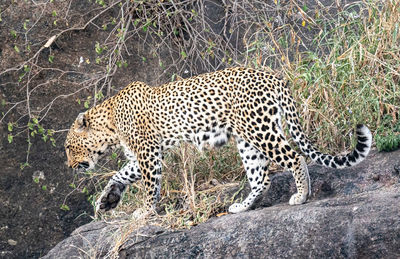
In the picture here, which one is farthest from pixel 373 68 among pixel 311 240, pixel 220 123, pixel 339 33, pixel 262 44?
pixel 311 240

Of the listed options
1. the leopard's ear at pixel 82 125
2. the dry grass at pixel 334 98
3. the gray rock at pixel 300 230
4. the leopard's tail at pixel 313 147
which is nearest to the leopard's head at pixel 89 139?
the leopard's ear at pixel 82 125

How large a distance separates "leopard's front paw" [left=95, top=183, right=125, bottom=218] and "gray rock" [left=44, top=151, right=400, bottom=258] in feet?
1.19

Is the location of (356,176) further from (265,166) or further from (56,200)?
(56,200)

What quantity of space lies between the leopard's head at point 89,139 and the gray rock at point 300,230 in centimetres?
87

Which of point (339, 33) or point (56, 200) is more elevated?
point (339, 33)

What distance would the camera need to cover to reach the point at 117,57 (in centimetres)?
946

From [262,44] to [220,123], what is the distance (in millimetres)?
2423

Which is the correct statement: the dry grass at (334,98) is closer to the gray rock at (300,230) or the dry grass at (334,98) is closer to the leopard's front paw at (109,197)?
the leopard's front paw at (109,197)

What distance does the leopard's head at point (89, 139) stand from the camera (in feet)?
25.6

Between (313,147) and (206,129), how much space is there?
105 centimetres

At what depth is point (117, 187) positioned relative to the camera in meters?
7.84

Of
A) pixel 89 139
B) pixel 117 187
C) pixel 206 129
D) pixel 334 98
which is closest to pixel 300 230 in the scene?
pixel 206 129

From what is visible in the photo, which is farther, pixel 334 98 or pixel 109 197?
pixel 334 98

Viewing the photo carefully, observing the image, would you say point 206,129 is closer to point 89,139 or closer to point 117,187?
point 117,187
